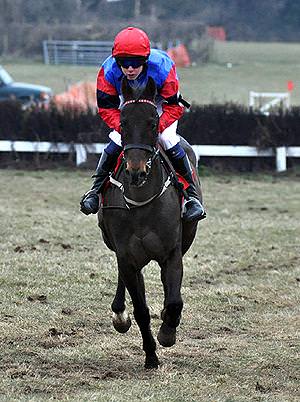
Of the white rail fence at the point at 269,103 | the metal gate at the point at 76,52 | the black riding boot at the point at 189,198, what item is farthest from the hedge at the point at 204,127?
the metal gate at the point at 76,52

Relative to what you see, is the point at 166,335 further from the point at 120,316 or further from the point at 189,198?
the point at 189,198

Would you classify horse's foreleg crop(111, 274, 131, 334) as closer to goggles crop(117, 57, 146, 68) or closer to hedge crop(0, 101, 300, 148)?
goggles crop(117, 57, 146, 68)

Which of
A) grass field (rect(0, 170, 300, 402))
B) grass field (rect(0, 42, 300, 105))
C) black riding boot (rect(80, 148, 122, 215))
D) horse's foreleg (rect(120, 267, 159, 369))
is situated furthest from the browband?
grass field (rect(0, 42, 300, 105))

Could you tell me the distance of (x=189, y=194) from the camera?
310 inches

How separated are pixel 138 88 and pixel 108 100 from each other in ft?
1.62

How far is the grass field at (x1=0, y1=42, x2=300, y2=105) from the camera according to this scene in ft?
137

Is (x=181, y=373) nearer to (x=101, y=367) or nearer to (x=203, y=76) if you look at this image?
(x=101, y=367)

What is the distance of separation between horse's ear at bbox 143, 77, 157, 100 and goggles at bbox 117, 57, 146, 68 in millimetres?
158

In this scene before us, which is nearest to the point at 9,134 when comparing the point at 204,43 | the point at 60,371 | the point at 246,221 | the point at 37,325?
the point at 246,221

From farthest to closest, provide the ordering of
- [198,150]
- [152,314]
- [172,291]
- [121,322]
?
[198,150] → [152,314] → [121,322] → [172,291]

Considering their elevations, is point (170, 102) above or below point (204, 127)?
above

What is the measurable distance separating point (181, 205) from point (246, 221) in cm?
812

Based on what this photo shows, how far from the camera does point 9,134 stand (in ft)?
73.4

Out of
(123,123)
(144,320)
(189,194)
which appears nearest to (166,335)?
(144,320)
